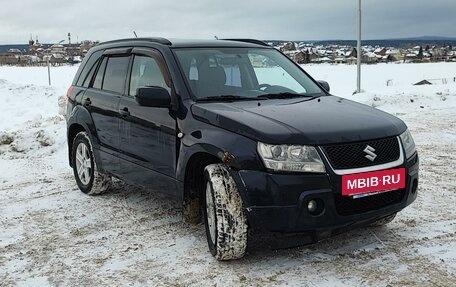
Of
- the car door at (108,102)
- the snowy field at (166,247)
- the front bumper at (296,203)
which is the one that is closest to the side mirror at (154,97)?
the car door at (108,102)

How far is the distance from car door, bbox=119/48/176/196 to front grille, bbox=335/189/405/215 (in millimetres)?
1482

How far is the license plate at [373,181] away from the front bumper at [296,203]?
2.4 inches

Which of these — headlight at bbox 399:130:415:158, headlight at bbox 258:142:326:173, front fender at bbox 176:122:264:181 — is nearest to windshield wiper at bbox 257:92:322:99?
front fender at bbox 176:122:264:181

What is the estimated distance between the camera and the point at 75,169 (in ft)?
21.2

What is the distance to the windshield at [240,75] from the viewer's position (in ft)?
15.3

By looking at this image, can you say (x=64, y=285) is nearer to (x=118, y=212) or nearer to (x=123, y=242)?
(x=123, y=242)

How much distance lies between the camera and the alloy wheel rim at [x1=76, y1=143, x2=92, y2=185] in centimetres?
618

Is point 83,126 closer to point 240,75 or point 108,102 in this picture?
point 108,102

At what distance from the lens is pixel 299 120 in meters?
3.84

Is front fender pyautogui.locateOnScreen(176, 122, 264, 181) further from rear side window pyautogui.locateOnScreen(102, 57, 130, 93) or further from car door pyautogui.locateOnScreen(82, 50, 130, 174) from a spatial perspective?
rear side window pyautogui.locateOnScreen(102, 57, 130, 93)

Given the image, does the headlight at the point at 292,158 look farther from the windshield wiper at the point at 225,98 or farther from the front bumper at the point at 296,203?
the windshield wiper at the point at 225,98

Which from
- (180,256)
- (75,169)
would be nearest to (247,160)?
(180,256)

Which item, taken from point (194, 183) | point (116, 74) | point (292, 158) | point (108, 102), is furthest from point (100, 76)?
point (292, 158)

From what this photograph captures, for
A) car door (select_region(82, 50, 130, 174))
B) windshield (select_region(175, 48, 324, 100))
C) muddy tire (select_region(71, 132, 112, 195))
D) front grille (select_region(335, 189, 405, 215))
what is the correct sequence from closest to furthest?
1. front grille (select_region(335, 189, 405, 215))
2. windshield (select_region(175, 48, 324, 100))
3. car door (select_region(82, 50, 130, 174))
4. muddy tire (select_region(71, 132, 112, 195))
